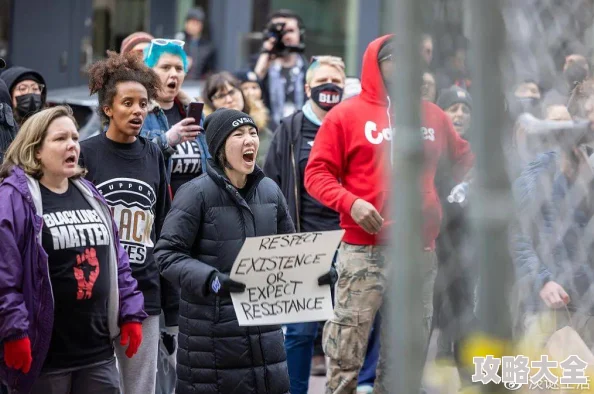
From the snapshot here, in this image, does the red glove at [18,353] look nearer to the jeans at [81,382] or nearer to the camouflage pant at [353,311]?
the jeans at [81,382]

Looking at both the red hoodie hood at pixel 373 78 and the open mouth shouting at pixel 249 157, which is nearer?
the open mouth shouting at pixel 249 157

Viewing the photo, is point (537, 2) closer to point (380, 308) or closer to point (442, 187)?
point (442, 187)

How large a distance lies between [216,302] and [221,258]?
21 cm

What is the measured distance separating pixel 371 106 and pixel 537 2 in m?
4.29

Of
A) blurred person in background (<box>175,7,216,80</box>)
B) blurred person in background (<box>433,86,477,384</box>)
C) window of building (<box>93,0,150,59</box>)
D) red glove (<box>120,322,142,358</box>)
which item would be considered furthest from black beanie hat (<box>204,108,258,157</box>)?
window of building (<box>93,0,150,59</box>)

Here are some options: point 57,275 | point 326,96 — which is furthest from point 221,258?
point 326,96

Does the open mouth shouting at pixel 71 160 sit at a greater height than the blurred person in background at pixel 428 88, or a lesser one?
greater

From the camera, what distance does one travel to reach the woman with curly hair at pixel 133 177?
5.86m

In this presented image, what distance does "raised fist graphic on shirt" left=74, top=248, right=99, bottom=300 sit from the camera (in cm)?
507

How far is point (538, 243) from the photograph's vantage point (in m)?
2.51

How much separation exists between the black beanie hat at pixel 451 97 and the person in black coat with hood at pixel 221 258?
3.02 m

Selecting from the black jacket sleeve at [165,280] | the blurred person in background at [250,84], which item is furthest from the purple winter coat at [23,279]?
the blurred person in background at [250,84]

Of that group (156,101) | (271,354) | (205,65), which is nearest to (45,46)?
(205,65)

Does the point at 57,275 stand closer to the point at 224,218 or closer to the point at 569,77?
the point at 224,218
